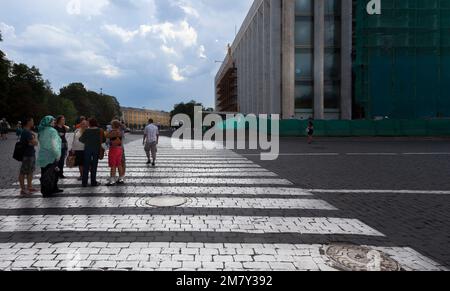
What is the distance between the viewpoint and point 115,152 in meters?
9.25

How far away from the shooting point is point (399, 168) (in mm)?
12711

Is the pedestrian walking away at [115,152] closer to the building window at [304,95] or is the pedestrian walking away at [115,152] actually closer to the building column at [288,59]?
the building column at [288,59]

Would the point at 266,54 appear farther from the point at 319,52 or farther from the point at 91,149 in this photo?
the point at 91,149

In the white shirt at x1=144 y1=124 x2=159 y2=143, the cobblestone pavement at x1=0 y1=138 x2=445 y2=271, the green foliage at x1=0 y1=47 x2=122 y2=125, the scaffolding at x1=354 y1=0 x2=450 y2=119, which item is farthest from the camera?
the green foliage at x1=0 y1=47 x2=122 y2=125

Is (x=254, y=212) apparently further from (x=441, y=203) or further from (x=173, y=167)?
(x=173, y=167)

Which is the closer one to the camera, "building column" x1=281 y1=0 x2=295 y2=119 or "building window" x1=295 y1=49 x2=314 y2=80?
"building column" x1=281 y1=0 x2=295 y2=119

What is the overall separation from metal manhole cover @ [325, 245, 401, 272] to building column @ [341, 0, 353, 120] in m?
45.0

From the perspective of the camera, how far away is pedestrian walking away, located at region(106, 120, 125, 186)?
30.2 ft

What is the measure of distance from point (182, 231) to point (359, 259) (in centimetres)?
240

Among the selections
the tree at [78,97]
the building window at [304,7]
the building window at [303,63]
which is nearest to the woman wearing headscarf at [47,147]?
the building window at [303,63]

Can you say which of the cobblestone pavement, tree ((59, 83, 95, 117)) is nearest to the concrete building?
the cobblestone pavement

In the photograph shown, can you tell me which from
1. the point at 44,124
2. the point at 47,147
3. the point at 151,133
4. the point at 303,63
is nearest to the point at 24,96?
the point at 303,63

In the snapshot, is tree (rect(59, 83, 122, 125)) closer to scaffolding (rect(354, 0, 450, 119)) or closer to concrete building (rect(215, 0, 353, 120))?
concrete building (rect(215, 0, 353, 120))
